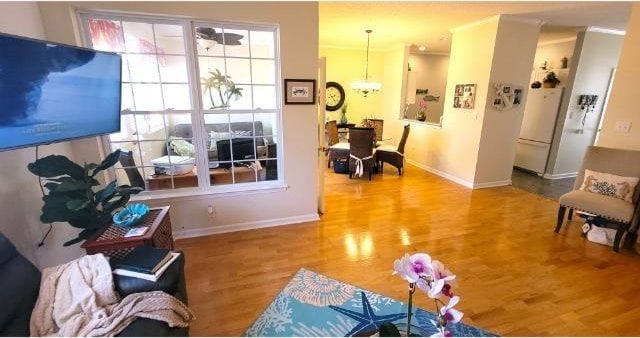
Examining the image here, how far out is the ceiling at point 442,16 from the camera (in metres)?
3.37

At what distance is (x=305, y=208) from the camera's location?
335 cm

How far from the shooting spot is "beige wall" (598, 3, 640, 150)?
9.43 feet

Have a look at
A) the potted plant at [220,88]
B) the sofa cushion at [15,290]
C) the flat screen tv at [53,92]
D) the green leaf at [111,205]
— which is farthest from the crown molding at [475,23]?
the sofa cushion at [15,290]

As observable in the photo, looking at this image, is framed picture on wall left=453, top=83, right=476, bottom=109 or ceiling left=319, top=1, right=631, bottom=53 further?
framed picture on wall left=453, top=83, right=476, bottom=109

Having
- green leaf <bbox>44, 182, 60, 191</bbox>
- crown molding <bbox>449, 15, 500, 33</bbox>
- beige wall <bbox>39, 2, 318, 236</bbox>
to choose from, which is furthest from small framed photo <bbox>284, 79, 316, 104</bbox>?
crown molding <bbox>449, 15, 500, 33</bbox>

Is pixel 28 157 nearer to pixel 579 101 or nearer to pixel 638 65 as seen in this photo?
pixel 638 65

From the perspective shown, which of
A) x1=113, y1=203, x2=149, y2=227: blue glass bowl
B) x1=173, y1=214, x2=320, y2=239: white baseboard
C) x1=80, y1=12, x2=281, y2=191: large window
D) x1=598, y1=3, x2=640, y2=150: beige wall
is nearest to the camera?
x1=113, y1=203, x2=149, y2=227: blue glass bowl

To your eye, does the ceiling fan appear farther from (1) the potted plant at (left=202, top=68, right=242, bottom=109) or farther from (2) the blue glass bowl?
(2) the blue glass bowl

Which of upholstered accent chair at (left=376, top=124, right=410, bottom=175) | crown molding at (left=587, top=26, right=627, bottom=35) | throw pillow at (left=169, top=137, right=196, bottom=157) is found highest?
crown molding at (left=587, top=26, right=627, bottom=35)

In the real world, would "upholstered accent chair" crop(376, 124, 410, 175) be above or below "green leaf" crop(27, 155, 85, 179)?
below

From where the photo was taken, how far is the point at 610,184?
9.48 feet

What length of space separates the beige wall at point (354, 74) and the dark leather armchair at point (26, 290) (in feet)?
20.1

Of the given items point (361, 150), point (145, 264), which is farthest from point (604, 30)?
point (145, 264)

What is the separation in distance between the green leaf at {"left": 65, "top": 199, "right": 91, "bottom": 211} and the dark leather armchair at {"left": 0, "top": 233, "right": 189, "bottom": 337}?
0.34 m
